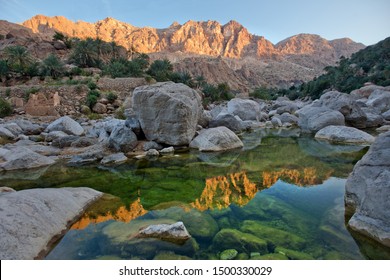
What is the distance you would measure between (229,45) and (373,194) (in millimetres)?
174272

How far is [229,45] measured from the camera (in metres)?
165

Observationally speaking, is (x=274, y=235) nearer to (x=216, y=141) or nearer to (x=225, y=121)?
(x=216, y=141)

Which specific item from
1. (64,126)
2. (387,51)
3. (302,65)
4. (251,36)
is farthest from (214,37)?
(64,126)

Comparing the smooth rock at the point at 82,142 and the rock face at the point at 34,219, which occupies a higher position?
the smooth rock at the point at 82,142

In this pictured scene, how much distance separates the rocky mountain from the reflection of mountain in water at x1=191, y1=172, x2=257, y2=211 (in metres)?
97.1

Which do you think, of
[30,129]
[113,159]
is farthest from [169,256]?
[30,129]

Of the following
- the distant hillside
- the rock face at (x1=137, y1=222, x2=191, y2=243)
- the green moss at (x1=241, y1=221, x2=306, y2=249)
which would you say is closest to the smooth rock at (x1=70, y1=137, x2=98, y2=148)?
the rock face at (x1=137, y1=222, x2=191, y2=243)

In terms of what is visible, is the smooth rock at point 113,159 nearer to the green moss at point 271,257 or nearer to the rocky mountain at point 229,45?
the green moss at point 271,257

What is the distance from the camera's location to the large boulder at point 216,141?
9.27 m

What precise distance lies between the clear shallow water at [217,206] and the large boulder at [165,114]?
1516mm

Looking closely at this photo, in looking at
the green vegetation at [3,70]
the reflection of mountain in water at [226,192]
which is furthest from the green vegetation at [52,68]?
the reflection of mountain in water at [226,192]

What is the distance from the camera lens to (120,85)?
73.7 feet

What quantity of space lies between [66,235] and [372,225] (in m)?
3.97

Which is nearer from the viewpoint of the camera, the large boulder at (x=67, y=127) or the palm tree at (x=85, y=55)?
the large boulder at (x=67, y=127)
